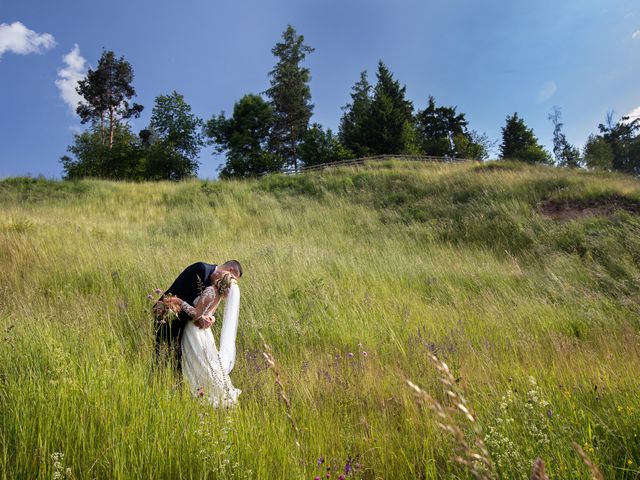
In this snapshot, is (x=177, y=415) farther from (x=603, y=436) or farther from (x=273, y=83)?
(x=273, y=83)

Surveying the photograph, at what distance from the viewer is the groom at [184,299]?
3250 millimetres

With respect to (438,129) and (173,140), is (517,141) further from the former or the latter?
(173,140)

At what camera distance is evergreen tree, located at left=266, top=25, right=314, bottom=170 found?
1469 inches

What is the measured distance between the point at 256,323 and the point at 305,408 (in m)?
2.22

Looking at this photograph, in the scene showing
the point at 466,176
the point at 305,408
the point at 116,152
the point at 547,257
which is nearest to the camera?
the point at 305,408

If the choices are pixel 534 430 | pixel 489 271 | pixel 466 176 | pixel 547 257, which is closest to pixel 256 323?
pixel 534 430

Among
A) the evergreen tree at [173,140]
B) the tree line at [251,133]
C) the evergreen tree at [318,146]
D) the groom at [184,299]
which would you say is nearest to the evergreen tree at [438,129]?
the tree line at [251,133]

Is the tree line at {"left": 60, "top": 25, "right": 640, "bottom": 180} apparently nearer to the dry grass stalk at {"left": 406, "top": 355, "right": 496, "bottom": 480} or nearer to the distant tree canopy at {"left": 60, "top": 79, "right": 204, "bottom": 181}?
the distant tree canopy at {"left": 60, "top": 79, "right": 204, "bottom": 181}

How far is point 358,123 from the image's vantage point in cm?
3759

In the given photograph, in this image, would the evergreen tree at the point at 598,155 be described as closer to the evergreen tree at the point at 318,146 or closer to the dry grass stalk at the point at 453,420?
the evergreen tree at the point at 318,146

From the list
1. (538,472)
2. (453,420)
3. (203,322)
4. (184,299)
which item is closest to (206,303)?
(203,322)

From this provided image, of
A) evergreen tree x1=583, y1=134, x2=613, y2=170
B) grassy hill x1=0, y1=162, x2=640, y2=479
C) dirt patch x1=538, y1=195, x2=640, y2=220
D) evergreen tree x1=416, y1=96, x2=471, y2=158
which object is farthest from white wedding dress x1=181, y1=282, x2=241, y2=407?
evergreen tree x1=583, y1=134, x2=613, y2=170

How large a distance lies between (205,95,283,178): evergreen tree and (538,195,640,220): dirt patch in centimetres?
2726

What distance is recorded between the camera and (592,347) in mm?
3693
